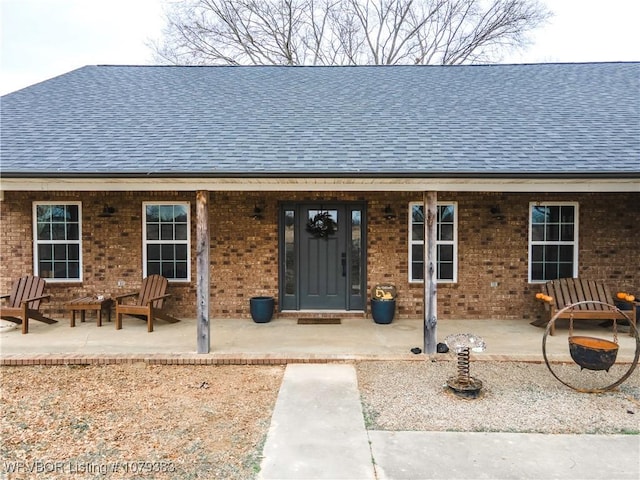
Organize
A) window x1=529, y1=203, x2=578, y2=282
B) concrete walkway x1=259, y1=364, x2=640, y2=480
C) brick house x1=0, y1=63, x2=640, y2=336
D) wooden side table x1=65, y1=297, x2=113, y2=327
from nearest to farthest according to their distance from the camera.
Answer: concrete walkway x1=259, y1=364, x2=640, y2=480 < wooden side table x1=65, y1=297, x2=113, y2=327 < brick house x1=0, y1=63, x2=640, y2=336 < window x1=529, y1=203, x2=578, y2=282

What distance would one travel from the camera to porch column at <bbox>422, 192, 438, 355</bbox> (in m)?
5.45

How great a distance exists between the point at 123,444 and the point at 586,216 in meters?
7.59

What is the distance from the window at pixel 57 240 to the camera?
7594 mm

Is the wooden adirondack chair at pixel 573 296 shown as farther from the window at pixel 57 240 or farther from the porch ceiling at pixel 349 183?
the window at pixel 57 240

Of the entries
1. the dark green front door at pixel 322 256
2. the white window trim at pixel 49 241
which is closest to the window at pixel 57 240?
the white window trim at pixel 49 241

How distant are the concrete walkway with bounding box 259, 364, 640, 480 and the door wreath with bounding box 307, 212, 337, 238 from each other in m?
4.03

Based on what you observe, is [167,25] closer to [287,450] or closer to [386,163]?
[386,163]

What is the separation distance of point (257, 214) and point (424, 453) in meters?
Answer: 4.99

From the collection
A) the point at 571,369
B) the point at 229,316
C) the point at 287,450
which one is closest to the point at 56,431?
the point at 287,450

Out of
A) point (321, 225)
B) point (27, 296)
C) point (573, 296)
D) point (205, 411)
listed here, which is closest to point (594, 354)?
point (573, 296)

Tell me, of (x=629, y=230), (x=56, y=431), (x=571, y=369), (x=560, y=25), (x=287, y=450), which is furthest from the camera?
(x=560, y=25)

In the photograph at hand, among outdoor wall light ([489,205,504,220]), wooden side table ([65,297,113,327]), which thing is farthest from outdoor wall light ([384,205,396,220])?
wooden side table ([65,297,113,327])

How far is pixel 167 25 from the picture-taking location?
18.2 m

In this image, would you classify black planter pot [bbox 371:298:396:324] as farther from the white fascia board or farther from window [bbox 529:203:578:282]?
window [bbox 529:203:578:282]
